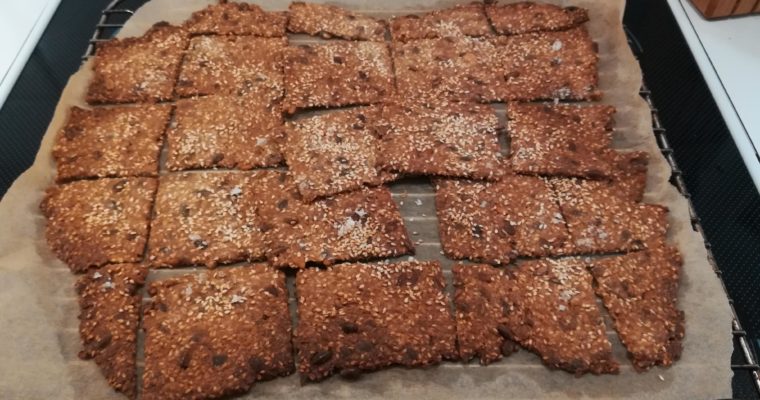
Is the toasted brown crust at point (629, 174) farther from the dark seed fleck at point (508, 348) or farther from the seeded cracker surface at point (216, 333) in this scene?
the seeded cracker surface at point (216, 333)

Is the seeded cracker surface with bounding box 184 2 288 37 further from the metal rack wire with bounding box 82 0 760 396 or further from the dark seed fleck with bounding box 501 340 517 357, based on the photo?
the dark seed fleck with bounding box 501 340 517 357

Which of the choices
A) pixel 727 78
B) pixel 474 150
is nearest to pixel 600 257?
pixel 474 150

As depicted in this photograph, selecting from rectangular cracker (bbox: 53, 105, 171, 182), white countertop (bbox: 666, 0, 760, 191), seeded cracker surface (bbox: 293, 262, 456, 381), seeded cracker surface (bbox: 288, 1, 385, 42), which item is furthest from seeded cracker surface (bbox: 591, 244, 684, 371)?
rectangular cracker (bbox: 53, 105, 171, 182)

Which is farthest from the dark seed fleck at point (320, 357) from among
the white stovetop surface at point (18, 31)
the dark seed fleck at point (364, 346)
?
the white stovetop surface at point (18, 31)

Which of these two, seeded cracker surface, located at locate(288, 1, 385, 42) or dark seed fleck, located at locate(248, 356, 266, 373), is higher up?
seeded cracker surface, located at locate(288, 1, 385, 42)

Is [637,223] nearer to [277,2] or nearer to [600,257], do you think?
[600,257]

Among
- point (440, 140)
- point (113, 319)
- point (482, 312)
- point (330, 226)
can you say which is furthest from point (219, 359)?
point (440, 140)

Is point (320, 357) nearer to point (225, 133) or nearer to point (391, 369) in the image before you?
point (391, 369)
